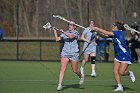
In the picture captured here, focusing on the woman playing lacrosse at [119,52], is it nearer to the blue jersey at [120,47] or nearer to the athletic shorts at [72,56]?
the blue jersey at [120,47]

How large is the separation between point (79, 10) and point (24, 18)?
12.2 ft

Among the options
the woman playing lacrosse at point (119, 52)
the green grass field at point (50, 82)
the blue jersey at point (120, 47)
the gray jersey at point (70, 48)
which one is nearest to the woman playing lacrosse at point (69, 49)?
the gray jersey at point (70, 48)

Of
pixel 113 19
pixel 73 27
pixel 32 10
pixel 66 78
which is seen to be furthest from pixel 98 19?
pixel 73 27

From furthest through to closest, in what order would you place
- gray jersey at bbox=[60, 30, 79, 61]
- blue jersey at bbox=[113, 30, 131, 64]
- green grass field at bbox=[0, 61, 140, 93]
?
1. green grass field at bbox=[0, 61, 140, 93]
2. gray jersey at bbox=[60, 30, 79, 61]
3. blue jersey at bbox=[113, 30, 131, 64]

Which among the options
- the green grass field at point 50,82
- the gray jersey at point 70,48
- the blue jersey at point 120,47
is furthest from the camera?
the green grass field at point 50,82

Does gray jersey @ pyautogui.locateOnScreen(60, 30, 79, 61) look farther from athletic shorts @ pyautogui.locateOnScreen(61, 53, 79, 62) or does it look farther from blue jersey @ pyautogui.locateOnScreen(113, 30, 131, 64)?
blue jersey @ pyautogui.locateOnScreen(113, 30, 131, 64)

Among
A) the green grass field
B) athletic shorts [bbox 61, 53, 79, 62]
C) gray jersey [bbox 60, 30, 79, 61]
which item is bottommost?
the green grass field

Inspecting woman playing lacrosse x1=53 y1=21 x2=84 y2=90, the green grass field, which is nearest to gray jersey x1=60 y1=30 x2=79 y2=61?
woman playing lacrosse x1=53 y1=21 x2=84 y2=90

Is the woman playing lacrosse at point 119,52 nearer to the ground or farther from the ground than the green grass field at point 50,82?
farther from the ground

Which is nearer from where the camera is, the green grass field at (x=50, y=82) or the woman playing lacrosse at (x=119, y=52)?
the woman playing lacrosse at (x=119, y=52)

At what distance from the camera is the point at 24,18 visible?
36094 millimetres

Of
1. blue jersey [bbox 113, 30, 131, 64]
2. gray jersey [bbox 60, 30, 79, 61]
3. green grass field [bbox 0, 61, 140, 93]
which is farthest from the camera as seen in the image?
green grass field [bbox 0, 61, 140, 93]

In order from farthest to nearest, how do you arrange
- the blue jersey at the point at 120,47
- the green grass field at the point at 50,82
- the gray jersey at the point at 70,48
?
the green grass field at the point at 50,82 < the gray jersey at the point at 70,48 < the blue jersey at the point at 120,47

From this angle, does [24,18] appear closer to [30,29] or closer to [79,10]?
[30,29]
